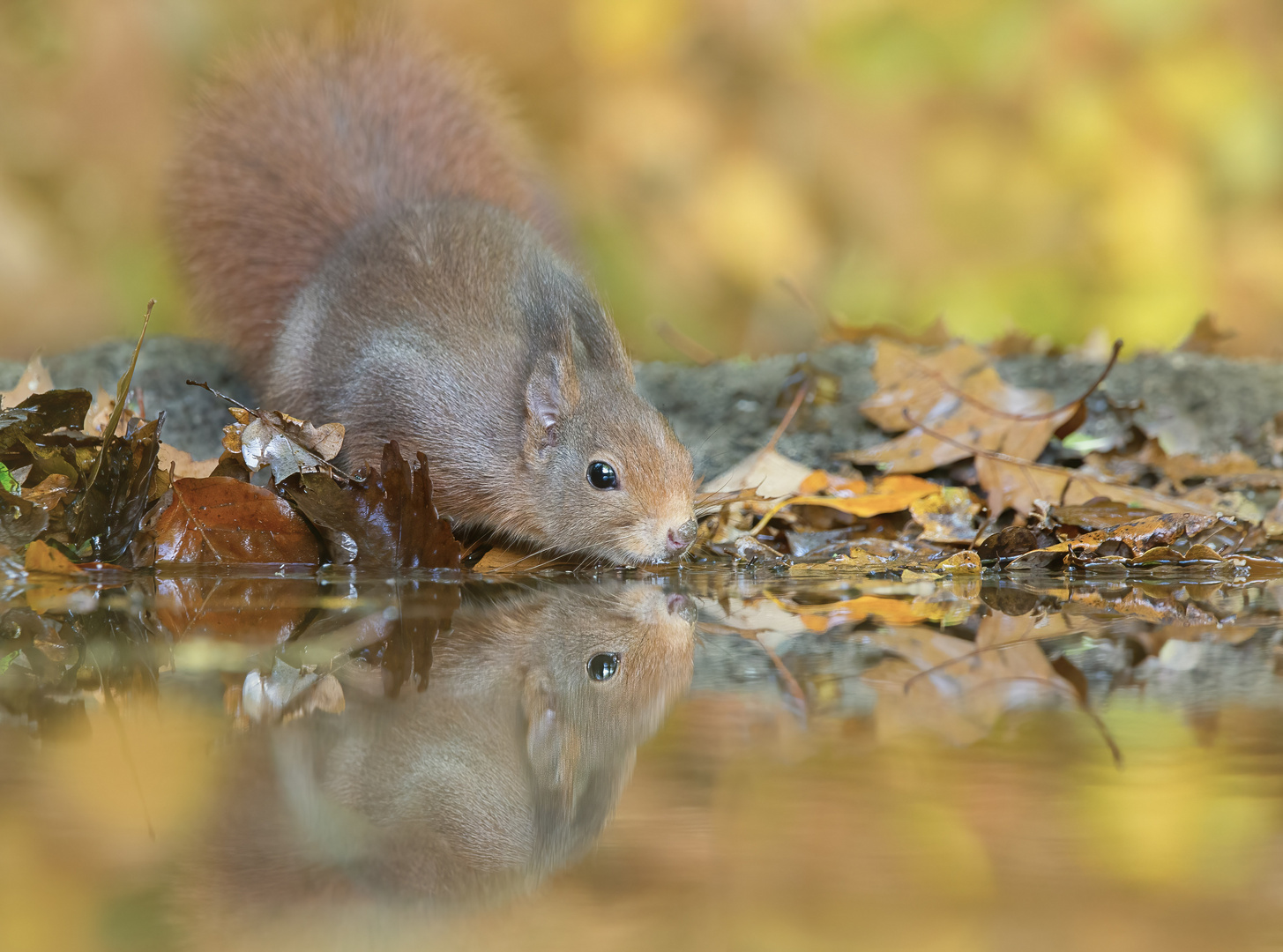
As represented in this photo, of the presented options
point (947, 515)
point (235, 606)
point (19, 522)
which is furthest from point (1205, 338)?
point (19, 522)

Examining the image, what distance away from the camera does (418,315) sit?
158 centimetres

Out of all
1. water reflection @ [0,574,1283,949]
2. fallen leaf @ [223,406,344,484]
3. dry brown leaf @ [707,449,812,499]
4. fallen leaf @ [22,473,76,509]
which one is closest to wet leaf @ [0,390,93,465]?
fallen leaf @ [22,473,76,509]

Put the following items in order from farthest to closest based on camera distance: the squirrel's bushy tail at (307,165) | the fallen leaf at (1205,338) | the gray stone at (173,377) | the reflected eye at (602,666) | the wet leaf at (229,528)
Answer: the fallen leaf at (1205,338)
the squirrel's bushy tail at (307,165)
the gray stone at (173,377)
the wet leaf at (229,528)
the reflected eye at (602,666)

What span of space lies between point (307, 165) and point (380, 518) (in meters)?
0.92

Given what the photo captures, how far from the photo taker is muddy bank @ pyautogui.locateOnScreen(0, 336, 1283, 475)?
A: 1.87 meters

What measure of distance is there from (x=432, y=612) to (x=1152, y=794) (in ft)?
2.24

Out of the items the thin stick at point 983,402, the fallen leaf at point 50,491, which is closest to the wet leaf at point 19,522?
the fallen leaf at point 50,491

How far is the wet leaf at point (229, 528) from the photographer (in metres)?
1.36

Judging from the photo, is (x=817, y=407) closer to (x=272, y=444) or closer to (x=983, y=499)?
(x=983, y=499)

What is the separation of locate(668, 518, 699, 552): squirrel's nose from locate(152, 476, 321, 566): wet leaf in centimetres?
41

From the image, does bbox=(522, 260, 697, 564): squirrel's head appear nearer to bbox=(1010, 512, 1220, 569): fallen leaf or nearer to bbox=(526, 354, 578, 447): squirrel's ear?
bbox=(526, 354, 578, 447): squirrel's ear

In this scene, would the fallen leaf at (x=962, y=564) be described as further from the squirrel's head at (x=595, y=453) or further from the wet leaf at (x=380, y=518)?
the wet leaf at (x=380, y=518)

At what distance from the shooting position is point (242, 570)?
1.34 m

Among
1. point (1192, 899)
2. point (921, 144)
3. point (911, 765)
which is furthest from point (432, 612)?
point (921, 144)
